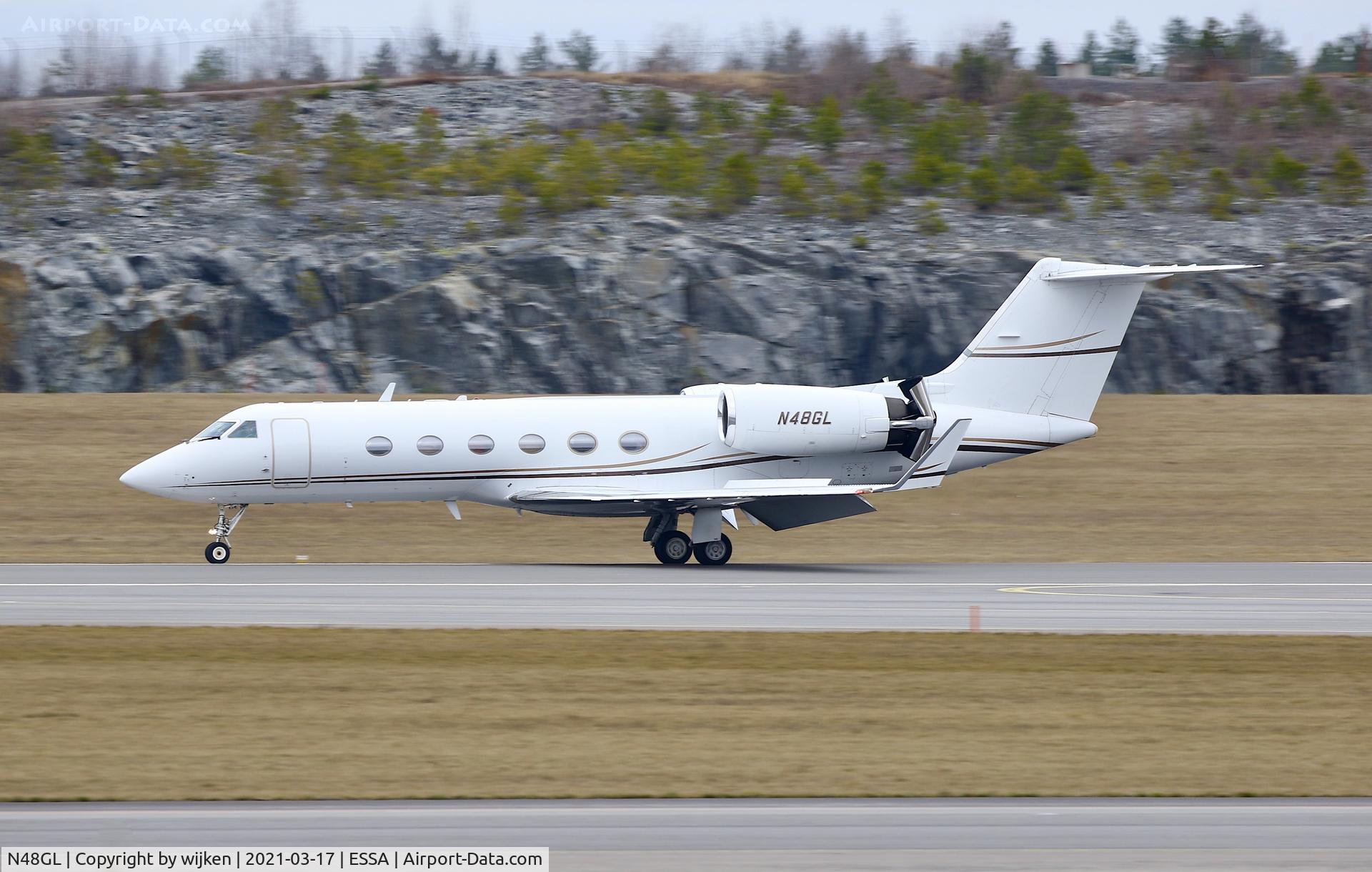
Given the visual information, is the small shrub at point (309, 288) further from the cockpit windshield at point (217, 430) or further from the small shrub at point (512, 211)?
the cockpit windshield at point (217, 430)

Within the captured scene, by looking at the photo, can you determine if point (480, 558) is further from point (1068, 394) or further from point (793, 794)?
point (793, 794)

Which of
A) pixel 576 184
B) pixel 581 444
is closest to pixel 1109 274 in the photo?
pixel 581 444

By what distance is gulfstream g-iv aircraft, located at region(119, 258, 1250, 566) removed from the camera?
77.8 ft

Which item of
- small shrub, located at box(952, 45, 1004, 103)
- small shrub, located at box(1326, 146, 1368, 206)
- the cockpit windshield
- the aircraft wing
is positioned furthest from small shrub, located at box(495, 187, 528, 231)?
small shrub, located at box(1326, 146, 1368, 206)

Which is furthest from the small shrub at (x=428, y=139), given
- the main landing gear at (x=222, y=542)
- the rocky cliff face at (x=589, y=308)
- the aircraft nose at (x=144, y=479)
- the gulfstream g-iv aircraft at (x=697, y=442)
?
the aircraft nose at (x=144, y=479)

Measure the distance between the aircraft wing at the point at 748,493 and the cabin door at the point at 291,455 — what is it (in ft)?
10.8

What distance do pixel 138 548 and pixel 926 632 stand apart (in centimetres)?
1537

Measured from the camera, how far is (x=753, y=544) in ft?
89.4

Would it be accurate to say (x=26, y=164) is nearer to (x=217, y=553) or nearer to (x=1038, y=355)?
(x=217, y=553)

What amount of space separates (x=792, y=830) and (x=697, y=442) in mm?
16160

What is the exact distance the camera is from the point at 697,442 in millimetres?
24531

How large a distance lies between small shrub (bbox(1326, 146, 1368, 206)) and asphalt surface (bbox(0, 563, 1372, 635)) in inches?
1173

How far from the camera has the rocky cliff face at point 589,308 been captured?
4028 centimetres

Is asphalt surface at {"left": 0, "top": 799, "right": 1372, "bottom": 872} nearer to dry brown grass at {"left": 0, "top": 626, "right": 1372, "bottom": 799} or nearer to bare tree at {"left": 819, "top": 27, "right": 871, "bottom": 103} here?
dry brown grass at {"left": 0, "top": 626, "right": 1372, "bottom": 799}
